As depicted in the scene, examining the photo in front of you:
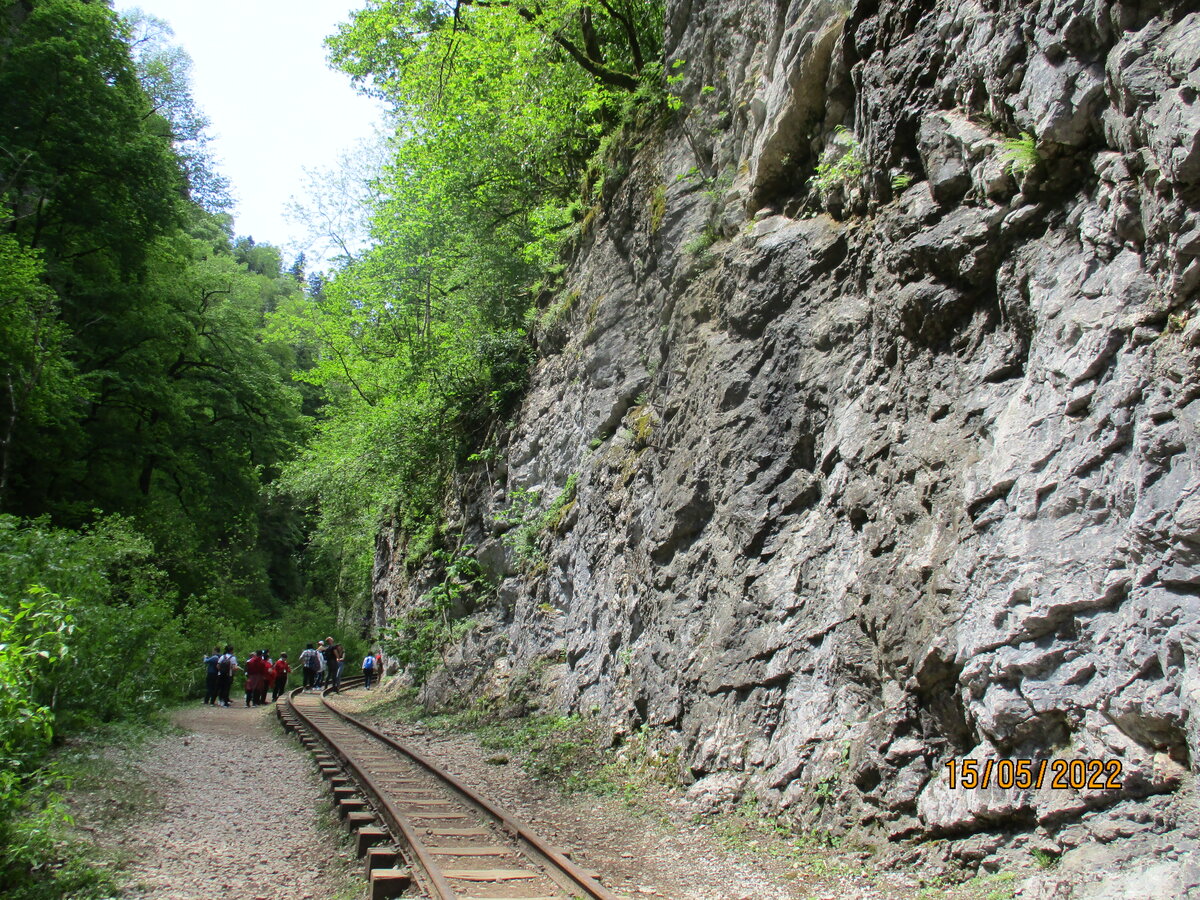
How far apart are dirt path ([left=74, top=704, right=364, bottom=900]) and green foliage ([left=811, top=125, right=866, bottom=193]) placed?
8.02 m

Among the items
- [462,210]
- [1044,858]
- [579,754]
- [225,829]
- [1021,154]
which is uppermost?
[462,210]

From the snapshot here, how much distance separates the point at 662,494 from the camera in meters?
10.5

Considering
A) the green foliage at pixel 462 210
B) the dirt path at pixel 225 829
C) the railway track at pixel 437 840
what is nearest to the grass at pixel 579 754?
the railway track at pixel 437 840

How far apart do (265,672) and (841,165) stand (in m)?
A: 19.5

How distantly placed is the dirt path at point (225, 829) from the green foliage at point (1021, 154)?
7275mm

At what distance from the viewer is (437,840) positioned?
21.8 feet

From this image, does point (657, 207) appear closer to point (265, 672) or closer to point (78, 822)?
point (78, 822)

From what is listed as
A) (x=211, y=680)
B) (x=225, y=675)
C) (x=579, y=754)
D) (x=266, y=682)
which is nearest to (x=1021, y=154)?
(x=579, y=754)

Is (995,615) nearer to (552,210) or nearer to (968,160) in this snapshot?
(968,160)

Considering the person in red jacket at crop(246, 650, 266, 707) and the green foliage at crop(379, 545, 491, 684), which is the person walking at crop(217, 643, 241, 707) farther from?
the green foliage at crop(379, 545, 491, 684)

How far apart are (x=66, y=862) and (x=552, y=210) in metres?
14.7

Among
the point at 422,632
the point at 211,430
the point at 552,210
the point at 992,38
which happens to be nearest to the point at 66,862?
the point at 992,38

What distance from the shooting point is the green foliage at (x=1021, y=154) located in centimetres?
546

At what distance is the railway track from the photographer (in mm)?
5453
